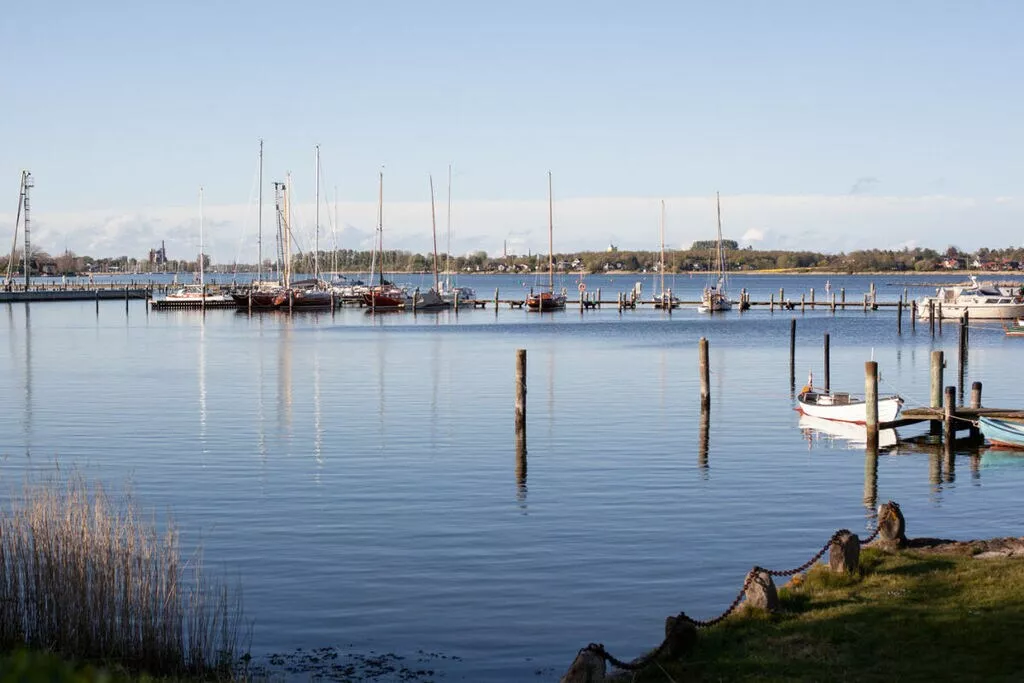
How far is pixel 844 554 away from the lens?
714 inches

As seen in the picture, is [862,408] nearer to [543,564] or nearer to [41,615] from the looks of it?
[543,564]

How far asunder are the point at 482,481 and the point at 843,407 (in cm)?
1620

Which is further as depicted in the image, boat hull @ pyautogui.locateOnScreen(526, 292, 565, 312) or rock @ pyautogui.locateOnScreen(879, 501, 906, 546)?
boat hull @ pyautogui.locateOnScreen(526, 292, 565, 312)

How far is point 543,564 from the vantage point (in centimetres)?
2336

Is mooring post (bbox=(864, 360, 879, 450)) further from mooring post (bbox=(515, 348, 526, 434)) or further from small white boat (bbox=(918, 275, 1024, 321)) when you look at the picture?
small white boat (bbox=(918, 275, 1024, 321))

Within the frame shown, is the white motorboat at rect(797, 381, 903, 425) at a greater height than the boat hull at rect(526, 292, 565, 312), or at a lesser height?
lesser

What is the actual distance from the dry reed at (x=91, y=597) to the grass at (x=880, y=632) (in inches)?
243

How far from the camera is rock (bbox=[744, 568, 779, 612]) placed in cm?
1664

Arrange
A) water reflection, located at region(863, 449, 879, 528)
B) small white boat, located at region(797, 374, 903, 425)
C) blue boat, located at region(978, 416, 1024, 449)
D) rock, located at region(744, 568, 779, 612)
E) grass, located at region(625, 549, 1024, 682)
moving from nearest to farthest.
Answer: grass, located at region(625, 549, 1024, 682)
rock, located at region(744, 568, 779, 612)
water reflection, located at region(863, 449, 879, 528)
blue boat, located at region(978, 416, 1024, 449)
small white boat, located at region(797, 374, 903, 425)

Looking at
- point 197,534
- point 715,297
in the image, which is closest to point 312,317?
point 715,297

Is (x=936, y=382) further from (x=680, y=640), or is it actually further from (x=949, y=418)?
(x=680, y=640)

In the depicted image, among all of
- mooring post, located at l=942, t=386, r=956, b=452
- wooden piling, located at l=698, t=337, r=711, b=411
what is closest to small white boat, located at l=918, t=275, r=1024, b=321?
wooden piling, located at l=698, t=337, r=711, b=411

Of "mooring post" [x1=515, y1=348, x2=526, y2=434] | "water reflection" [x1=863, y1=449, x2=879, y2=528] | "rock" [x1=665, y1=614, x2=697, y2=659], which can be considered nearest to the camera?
"rock" [x1=665, y1=614, x2=697, y2=659]

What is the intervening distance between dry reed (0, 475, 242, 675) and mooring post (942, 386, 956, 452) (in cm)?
2753
